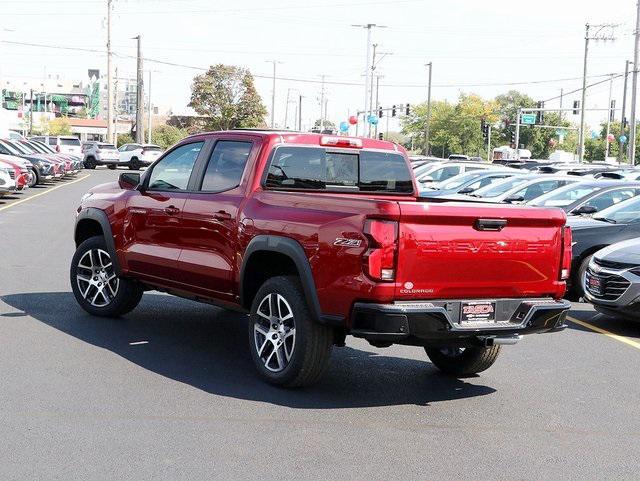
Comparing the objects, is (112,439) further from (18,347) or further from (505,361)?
(505,361)

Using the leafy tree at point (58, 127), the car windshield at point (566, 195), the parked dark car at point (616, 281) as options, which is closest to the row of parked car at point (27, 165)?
the car windshield at point (566, 195)

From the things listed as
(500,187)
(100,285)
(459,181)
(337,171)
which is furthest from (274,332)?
(459,181)

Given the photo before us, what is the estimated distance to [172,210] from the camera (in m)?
8.76

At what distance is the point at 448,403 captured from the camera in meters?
7.08

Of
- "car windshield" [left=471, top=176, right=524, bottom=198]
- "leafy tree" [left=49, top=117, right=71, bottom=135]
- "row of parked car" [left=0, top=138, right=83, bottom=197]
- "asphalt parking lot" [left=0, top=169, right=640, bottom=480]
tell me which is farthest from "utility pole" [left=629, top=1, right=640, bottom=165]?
"leafy tree" [left=49, top=117, right=71, bottom=135]

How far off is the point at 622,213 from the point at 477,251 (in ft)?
24.1

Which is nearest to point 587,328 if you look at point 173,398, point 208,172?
point 208,172

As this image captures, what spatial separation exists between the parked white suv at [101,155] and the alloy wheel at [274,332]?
176 feet

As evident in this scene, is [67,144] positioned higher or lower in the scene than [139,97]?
lower

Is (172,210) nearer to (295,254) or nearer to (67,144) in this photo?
(295,254)

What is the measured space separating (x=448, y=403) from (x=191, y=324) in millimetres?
3610

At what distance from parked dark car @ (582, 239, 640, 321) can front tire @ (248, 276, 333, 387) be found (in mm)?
4604

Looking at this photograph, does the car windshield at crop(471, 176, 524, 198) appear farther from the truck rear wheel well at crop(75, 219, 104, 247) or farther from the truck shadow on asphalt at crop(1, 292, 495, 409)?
the truck rear wheel well at crop(75, 219, 104, 247)

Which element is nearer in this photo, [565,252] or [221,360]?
[565,252]
